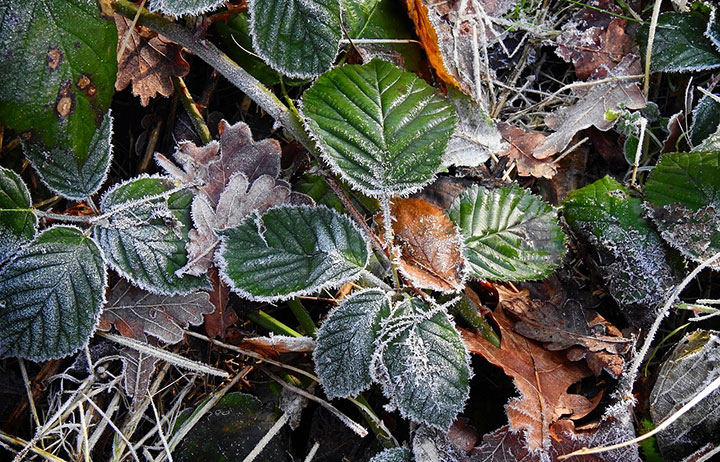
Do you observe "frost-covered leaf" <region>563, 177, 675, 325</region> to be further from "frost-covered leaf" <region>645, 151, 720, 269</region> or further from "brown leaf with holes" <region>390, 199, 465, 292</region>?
"brown leaf with holes" <region>390, 199, 465, 292</region>

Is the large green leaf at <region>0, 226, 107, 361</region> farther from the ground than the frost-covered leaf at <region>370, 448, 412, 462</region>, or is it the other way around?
the large green leaf at <region>0, 226, 107, 361</region>

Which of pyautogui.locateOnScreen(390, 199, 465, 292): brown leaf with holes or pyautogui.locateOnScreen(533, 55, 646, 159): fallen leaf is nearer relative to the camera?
pyautogui.locateOnScreen(390, 199, 465, 292): brown leaf with holes

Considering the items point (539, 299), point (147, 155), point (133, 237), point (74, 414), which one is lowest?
point (74, 414)

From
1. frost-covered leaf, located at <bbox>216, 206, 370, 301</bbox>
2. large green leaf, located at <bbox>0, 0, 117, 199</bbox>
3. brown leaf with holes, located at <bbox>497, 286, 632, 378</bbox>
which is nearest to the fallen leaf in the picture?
brown leaf with holes, located at <bbox>497, 286, 632, 378</bbox>

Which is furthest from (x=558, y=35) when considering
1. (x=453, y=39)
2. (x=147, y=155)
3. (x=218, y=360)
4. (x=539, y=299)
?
(x=218, y=360)

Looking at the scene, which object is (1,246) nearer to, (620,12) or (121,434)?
(121,434)

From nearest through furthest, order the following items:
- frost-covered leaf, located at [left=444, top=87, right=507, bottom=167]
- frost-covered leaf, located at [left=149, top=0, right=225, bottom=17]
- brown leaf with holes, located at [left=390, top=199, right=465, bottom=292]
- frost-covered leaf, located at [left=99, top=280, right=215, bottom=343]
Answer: frost-covered leaf, located at [left=149, top=0, right=225, bottom=17] → brown leaf with holes, located at [left=390, top=199, right=465, bottom=292] → frost-covered leaf, located at [left=99, top=280, right=215, bottom=343] → frost-covered leaf, located at [left=444, top=87, right=507, bottom=167]

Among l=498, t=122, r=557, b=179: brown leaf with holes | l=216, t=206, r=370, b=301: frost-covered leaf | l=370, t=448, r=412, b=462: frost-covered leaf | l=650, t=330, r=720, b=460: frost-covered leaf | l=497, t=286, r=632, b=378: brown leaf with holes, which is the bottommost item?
l=370, t=448, r=412, b=462: frost-covered leaf

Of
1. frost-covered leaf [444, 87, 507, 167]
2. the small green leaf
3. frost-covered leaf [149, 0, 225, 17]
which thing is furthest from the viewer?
the small green leaf
